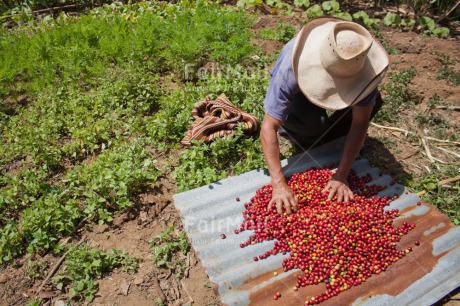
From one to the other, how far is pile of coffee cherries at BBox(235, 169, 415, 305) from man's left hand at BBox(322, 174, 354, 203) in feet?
0.17

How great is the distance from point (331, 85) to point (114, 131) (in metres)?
2.97

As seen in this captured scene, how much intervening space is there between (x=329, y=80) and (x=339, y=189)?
1.08 m

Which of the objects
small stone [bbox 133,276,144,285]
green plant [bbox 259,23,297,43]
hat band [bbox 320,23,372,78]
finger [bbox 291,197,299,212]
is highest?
hat band [bbox 320,23,372,78]

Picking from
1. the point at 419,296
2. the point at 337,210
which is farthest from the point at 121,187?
the point at 419,296

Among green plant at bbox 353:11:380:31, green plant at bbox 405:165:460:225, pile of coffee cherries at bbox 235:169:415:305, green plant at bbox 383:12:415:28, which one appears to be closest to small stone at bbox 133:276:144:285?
pile of coffee cherries at bbox 235:169:415:305

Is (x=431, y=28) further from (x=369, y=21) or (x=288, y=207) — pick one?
(x=288, y=207)

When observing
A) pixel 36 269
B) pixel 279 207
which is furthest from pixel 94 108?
pixel 279 207

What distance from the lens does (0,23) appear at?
24.8 feet

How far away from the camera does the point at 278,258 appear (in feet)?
9.36

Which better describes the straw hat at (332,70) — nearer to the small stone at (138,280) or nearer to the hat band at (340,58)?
the hat band at (340,58)

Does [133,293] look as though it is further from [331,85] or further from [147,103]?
[147,103]

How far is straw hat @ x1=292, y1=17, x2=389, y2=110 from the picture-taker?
8.38 ft

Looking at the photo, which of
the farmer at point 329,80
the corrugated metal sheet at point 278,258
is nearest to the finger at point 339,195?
the farmer at point 329,80

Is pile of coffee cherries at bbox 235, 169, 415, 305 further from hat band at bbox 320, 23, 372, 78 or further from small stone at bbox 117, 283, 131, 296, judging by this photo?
hat band at bbox 320, 23, 372, 78
